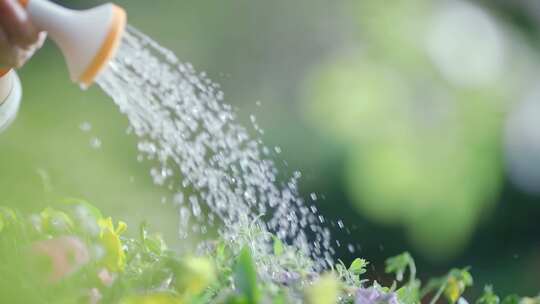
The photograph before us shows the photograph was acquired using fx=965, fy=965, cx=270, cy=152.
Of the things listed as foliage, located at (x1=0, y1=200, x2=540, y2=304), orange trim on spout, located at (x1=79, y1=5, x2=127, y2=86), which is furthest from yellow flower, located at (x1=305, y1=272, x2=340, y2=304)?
orange trim on spout, located at (x1=79, y1=5, x2=127, y2=86)

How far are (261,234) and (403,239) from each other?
262 cm

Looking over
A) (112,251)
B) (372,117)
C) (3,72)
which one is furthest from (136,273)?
(372,117)

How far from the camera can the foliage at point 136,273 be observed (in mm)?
636

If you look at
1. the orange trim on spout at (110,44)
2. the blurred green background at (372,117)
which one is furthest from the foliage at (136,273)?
the blurred green background at (372,117)

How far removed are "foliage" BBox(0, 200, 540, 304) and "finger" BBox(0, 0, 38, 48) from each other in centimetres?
23

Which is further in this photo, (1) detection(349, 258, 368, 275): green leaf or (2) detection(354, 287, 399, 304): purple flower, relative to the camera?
(1) detection(349, 258, 368, 275): green leaf

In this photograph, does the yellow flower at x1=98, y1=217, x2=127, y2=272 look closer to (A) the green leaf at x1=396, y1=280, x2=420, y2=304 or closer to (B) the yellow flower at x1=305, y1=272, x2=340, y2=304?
(B) the yellow flower at x1=305, y1=272, x2=340, y2=304

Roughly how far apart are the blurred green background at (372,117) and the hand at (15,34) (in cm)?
196

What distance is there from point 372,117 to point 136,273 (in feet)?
9.88

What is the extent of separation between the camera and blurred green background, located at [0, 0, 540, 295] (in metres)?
3.39

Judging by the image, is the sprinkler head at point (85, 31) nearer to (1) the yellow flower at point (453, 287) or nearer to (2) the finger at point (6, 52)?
(2) the finger at point (6, 52)

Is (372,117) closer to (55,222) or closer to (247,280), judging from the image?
(55,222)

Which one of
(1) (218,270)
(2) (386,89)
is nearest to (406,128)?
(2) (386,89)

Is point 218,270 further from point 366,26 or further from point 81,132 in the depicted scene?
point 366,26
